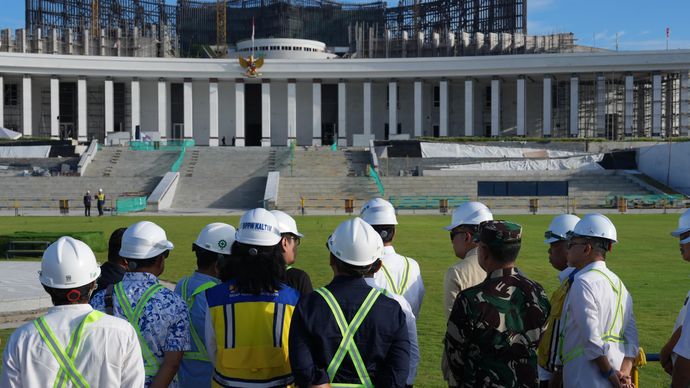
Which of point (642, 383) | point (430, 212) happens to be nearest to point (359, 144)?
point (430, 212)

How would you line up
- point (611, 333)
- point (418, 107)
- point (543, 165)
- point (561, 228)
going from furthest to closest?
point (418, 107) → point (543, 165) → point (561, 228) → point (611, 333)

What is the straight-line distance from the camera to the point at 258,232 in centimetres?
462

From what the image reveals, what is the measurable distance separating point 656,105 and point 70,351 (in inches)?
2631

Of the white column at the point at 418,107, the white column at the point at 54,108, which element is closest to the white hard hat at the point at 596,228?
the white column at the point at 418,107

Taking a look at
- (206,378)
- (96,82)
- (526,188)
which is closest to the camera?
(206,378)

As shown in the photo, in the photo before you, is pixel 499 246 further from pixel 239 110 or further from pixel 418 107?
pixel 239 110

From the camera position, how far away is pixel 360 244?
418cm

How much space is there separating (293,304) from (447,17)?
81077 millimetres

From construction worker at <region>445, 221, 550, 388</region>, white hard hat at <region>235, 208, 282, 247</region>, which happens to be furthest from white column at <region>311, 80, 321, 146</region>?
construction worker at <region>445, 221, 550, 388</region>

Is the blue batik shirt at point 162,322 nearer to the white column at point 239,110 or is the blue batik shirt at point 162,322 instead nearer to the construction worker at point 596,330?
the construction worker at point 596,330

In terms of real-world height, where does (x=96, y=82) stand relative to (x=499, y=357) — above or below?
above

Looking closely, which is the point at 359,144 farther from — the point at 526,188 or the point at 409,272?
the point at 409,272

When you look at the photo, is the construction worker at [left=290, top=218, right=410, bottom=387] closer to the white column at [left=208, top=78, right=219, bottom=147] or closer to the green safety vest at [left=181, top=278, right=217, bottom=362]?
the green safety vest at [left=181, top=278, right=217, bottom=362]

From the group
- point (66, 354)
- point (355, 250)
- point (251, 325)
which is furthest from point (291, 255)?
point (66, 354)
